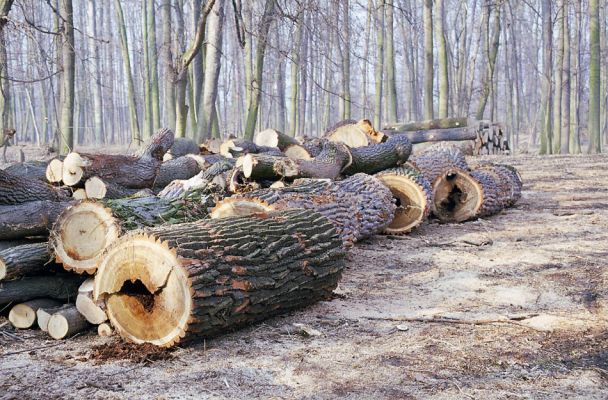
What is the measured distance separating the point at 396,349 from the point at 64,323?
Answer: 6.63 ft

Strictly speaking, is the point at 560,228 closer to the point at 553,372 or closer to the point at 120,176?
the point at 553,372

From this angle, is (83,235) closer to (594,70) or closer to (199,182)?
(199,182)

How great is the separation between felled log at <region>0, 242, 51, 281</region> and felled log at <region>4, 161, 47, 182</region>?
2.62m

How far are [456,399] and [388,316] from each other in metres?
1.34

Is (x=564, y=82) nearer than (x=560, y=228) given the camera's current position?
No

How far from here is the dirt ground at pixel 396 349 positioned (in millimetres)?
2826

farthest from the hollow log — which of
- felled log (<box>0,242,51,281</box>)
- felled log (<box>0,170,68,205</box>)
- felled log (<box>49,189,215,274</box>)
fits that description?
felled log (<box>0,242,51,281</box>)

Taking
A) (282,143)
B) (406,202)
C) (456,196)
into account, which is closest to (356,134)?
(282,143)

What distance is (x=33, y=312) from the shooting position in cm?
384

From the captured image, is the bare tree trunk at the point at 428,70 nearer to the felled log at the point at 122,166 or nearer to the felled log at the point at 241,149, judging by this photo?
the felled log at the point at 241,149

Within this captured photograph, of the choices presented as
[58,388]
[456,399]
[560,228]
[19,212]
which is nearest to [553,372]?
[456,399]

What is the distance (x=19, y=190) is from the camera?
4.93m

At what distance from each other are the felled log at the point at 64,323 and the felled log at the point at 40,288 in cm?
27

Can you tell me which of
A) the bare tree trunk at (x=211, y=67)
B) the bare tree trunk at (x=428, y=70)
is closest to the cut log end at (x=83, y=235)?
the bare tree trunk at (x=211, y=67)
